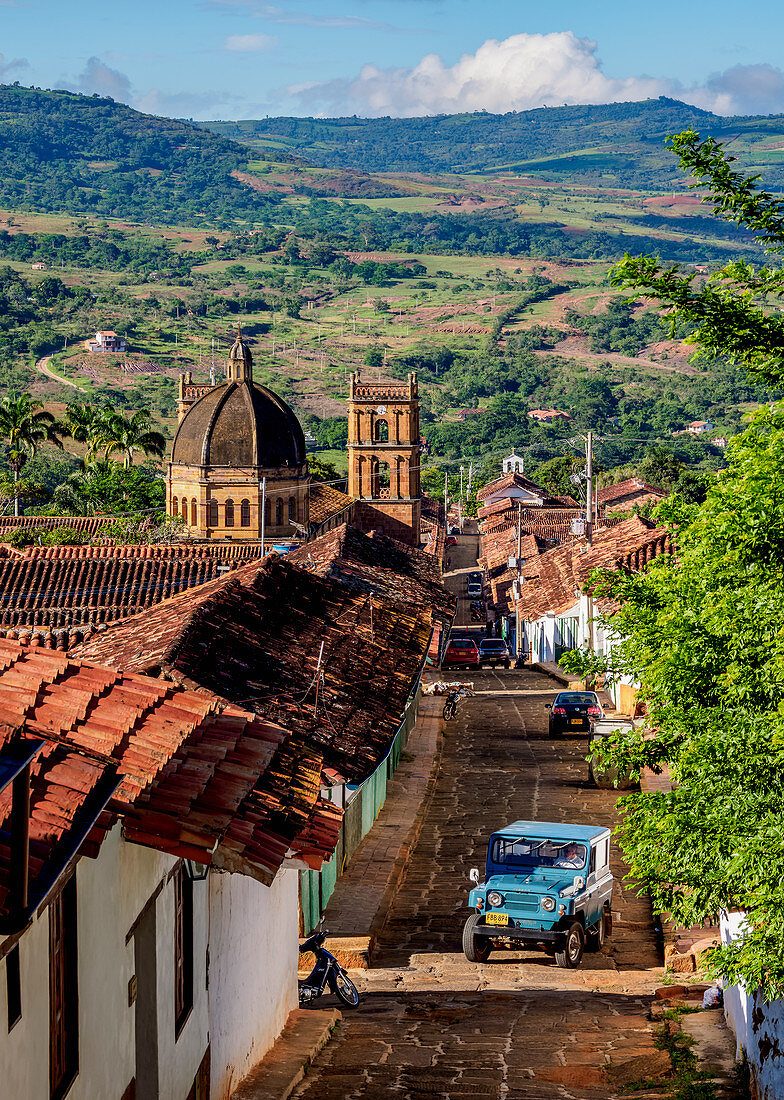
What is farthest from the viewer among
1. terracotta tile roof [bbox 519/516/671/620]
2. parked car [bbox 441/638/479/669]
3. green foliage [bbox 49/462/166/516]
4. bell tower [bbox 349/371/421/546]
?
bell tower [bbox 349/371/421/546]

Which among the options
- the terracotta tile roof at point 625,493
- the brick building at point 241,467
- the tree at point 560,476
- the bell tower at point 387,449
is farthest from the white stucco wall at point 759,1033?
the tree at point 560,476

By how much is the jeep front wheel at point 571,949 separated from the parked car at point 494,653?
3361cm

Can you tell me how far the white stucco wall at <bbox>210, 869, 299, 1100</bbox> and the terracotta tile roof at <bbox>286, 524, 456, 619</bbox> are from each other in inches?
421

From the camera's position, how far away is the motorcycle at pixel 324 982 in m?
13.4

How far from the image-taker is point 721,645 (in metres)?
9.48

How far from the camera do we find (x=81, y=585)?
26.5 metres

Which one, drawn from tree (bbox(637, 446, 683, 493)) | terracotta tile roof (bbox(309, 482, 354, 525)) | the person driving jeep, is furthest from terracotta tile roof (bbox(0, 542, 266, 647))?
tree (bbox(637, 446, 683, 493))

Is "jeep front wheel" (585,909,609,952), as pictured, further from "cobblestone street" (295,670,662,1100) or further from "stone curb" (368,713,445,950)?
"stone curb" (368,713,445,950)

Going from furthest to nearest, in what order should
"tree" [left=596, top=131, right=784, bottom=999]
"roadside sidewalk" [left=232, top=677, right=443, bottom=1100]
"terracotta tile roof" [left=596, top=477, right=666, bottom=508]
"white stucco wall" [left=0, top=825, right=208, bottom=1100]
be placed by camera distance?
1. "terracotta tile roof" [left=596, top=477, right=666, bottom=508]
2. "roadside sidewalk" [left=232, top=677, right=443, bottom=1100]
3. "tree" [left=596, top=131, right=784, bottom=999]
4. "white stucco wall" [left=0, top=825, right=208, bottom=1100]

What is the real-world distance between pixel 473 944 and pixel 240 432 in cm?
5194

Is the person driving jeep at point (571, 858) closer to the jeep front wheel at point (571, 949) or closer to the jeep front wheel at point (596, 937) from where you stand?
the jeep front wheel at point (571, 949)

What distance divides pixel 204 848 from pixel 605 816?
56.7 ft

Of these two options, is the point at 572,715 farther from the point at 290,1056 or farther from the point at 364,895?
the point at 290,1056

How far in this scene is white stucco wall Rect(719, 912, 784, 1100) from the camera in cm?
942
